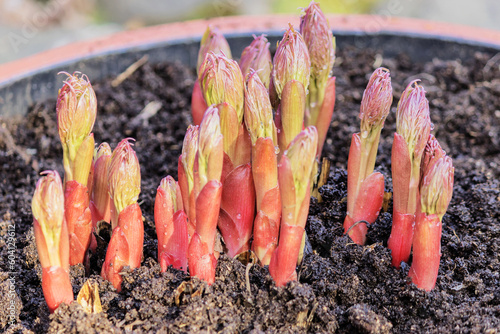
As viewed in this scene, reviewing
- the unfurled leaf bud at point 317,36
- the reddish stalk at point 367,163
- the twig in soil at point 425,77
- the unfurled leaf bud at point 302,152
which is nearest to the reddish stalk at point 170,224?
the unfurled leaf bud at point 302,152

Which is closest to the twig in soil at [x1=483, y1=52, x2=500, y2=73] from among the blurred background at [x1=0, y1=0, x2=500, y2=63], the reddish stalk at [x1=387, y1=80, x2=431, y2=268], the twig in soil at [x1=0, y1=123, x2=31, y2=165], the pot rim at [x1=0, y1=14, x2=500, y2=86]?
the pot rim at [x1=0, y1=14, x2=500, y2=86]

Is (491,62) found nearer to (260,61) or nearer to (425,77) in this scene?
(425,77)

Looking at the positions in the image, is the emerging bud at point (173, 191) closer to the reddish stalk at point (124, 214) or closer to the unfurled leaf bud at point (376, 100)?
the reddish stalk at point (124, 214)

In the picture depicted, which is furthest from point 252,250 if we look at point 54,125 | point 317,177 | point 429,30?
point 429,30

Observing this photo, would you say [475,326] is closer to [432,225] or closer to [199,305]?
[432,225]

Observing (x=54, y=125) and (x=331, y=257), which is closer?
(x=331, y=257)

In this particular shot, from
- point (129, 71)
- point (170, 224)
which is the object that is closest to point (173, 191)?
point (170, 224)
